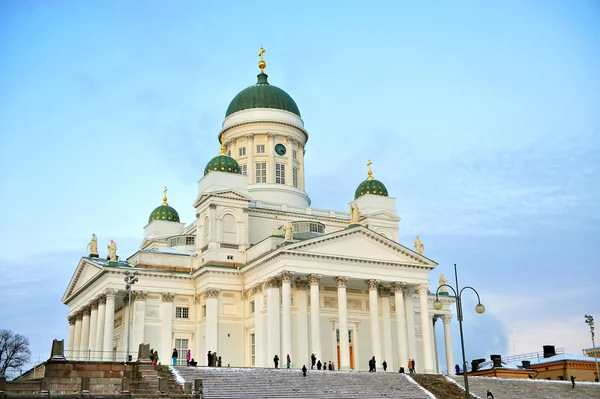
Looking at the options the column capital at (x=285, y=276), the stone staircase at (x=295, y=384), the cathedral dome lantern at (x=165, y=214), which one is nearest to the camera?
the stone staircase at (x=295, y=384)

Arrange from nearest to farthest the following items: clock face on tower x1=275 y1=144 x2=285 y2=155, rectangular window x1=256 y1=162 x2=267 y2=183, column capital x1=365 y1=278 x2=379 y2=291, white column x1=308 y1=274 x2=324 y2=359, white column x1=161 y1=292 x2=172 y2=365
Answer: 1. white column x1=308 y1=274 x2=324 y2=359
2. column capital x1=365 y1=278 x2=379 y2=291
3. white column x1=161 y1=292 x2=172 y2=365
4. rectangular window x1=256 y1=162 x2=267 y2=183
5. clock face on tower x1=275 y1=144 x2=285 y2=155

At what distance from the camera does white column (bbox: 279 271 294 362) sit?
48.3 meters

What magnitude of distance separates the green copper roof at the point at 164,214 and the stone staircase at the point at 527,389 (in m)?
31.8

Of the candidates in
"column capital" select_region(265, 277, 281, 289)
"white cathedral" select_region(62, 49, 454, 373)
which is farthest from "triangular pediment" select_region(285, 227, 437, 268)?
"column capital" select_region(265, 277, 281, 289)

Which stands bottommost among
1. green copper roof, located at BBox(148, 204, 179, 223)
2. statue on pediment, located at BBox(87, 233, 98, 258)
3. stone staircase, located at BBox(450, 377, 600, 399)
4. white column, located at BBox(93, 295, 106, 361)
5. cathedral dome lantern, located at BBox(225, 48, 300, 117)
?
stone staircase, located at BBox(450, 377, 600, 399)

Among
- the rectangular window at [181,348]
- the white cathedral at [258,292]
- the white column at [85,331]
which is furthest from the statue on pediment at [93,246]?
the rectangular window at [181,348]

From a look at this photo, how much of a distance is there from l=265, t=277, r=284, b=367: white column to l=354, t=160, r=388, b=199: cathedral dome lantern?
16.1 m

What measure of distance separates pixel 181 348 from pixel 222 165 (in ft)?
45.4

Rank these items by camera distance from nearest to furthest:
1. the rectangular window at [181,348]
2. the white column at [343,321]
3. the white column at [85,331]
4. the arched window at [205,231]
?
1. the white column at [343,321]
2. the rectangular window at [181,348]
3. the arched window at [205,231]
4. the white column at [85,331]

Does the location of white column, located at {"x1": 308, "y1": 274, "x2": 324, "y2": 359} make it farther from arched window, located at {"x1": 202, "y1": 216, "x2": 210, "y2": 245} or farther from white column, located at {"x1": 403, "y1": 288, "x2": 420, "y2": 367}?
arched window, located at {"x1": 202, "y1": 216, "x2": 210, "y2": 245}

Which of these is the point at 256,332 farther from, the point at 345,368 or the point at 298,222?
the point at 298,222

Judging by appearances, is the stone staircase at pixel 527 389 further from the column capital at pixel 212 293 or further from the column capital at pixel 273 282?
the column capital at pixel 212 293

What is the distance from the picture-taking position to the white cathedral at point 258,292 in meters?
50.3

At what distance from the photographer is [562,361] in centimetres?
7112
